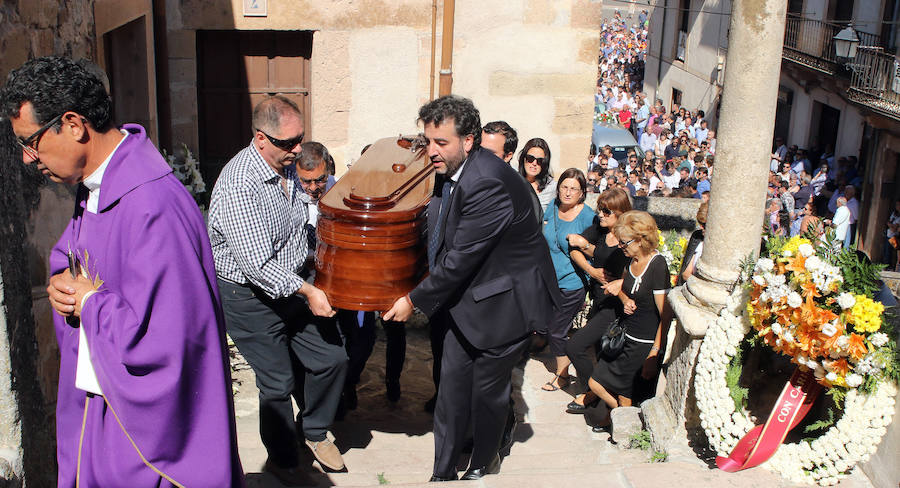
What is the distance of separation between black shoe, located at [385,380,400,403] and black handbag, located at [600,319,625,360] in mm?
1280

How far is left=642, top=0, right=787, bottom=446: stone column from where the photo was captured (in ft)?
15.4

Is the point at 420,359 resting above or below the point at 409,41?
below

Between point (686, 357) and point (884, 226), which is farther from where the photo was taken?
point (884, 226)

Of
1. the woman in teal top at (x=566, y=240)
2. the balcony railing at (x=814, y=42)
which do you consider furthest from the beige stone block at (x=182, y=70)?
the balcony railing at (x=814, y=42)

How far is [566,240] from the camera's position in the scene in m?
6.11

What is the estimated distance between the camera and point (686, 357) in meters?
4.88

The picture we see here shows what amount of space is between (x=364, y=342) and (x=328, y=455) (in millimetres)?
→ 806

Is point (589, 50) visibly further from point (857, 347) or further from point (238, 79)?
point (857, 347)

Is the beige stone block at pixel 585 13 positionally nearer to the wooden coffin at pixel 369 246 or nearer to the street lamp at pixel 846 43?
the wooden coffin at pixel 369 246

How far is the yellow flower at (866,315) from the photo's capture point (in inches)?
150

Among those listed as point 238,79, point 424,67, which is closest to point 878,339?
point 424,67

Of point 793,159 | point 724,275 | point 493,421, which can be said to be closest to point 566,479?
point 493,421

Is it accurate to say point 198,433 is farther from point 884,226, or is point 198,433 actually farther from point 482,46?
point 884,226

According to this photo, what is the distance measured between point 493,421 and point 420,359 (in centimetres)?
195
